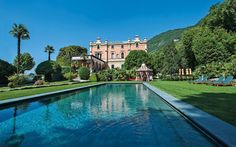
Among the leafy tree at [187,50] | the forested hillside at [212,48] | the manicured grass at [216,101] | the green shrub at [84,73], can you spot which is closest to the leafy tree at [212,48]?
the forested hillside at [212,48]

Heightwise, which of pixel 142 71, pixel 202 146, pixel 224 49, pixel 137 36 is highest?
pixel 137 36

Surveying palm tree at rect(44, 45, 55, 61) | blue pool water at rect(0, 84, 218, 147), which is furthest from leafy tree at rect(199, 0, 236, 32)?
palm tree at rect(44, 45, 55, 61)

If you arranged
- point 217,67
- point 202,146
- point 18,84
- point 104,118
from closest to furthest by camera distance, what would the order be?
1. point 202,146
2. point 104,118
3. point 18,84
4. point 217,67

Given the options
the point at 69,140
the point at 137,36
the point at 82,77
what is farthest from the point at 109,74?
the point at 69,140

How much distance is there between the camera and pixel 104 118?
8016mm

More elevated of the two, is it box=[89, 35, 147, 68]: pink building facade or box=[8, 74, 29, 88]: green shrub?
box=[89, 35, 147, 68]: pink building facade

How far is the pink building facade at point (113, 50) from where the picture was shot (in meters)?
64.2

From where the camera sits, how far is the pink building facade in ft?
211

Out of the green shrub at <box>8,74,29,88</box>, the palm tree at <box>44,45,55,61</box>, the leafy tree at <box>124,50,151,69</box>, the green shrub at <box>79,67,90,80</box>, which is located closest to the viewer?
the green shrub at <box>8,74,29,88</box>

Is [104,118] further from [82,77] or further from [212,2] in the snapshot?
[212,2]

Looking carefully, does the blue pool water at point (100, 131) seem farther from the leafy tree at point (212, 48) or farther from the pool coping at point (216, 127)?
the leafy tree at point (212, 48)

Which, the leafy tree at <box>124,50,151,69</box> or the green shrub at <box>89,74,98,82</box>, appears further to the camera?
the leafy tree at <box>124,50,151,69</box>

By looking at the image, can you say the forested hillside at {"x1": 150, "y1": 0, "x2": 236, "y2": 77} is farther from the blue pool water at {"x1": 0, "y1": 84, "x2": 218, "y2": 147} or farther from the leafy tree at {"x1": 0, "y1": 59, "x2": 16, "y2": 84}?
the leafy tree at {"x1": 0, "y1": 59, "x2": 16, "y2": 84}

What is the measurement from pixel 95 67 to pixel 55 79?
13.0 metres
